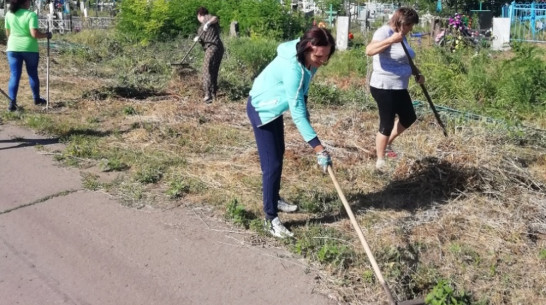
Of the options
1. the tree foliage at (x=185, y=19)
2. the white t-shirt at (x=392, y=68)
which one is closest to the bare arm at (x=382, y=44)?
the white t-shirt at (x=392, y=68)

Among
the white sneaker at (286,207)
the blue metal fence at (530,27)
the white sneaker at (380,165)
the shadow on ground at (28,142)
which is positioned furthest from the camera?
the blue metal fence at (530,27)

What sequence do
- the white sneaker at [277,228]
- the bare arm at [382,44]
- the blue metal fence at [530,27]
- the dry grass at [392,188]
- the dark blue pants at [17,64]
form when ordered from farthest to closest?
1. the blue metal fence at [530,27]
2. the dark blue pants at [17,64]
3. the bare arm at [382,44]
4. the white sneaker at [277,228]
5. the dry grass at [392,188]

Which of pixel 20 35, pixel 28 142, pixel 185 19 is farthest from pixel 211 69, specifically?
pixel 185 19

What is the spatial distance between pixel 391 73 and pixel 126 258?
2.80 m

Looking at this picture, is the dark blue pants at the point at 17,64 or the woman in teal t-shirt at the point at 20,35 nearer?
the woman in teal t-shirt at the point at 20,35

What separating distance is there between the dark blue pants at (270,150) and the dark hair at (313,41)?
532 mm

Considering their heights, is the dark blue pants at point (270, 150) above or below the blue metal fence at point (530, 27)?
below

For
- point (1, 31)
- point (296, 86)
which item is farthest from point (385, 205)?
point (1, 31)

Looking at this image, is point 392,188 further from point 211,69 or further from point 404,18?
point 211,69

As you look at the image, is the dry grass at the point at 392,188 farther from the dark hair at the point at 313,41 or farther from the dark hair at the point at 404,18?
the dark hair at the point at 313,41

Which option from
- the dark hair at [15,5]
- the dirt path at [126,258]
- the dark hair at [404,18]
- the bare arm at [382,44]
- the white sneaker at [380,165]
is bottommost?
the dirt path at [126,258]

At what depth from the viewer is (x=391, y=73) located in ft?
17.7

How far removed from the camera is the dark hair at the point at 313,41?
13.2ft

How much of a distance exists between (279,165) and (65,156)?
297 centimetres
